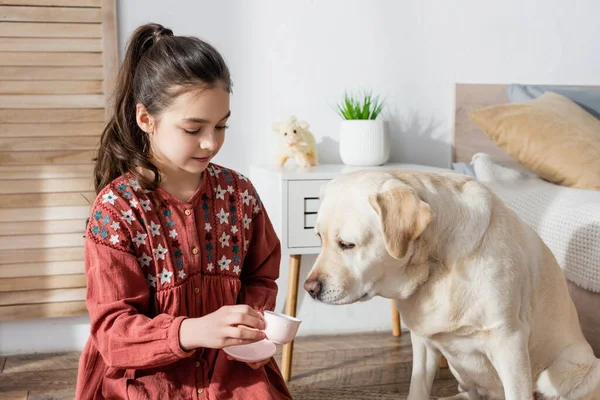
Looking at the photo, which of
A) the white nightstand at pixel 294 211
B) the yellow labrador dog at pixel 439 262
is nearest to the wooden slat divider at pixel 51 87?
the white nightstand at pixel 294 211

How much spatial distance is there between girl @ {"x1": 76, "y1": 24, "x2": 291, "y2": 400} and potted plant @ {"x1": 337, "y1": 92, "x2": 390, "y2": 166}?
101 centimetres

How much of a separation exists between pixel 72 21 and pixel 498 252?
5.21 ft

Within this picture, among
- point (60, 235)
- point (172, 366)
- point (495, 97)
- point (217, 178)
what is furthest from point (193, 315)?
point (495, 97)

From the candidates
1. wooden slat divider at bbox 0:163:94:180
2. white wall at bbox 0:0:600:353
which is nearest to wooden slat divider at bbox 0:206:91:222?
wooden slat divider at bbox 0:163:94:180

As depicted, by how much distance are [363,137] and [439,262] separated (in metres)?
1.05

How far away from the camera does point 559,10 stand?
106 inches

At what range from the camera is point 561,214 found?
1.88 meters

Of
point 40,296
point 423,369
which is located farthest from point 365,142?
point 40,296

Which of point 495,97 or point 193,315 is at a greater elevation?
point 495,97

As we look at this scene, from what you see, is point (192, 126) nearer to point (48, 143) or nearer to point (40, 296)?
point (48, 143)

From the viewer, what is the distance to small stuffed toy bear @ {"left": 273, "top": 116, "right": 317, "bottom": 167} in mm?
2336

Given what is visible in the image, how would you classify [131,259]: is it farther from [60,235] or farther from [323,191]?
[60,235]

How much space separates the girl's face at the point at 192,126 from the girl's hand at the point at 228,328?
311 mm

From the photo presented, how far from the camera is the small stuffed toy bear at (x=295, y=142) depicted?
2336 millimetres
